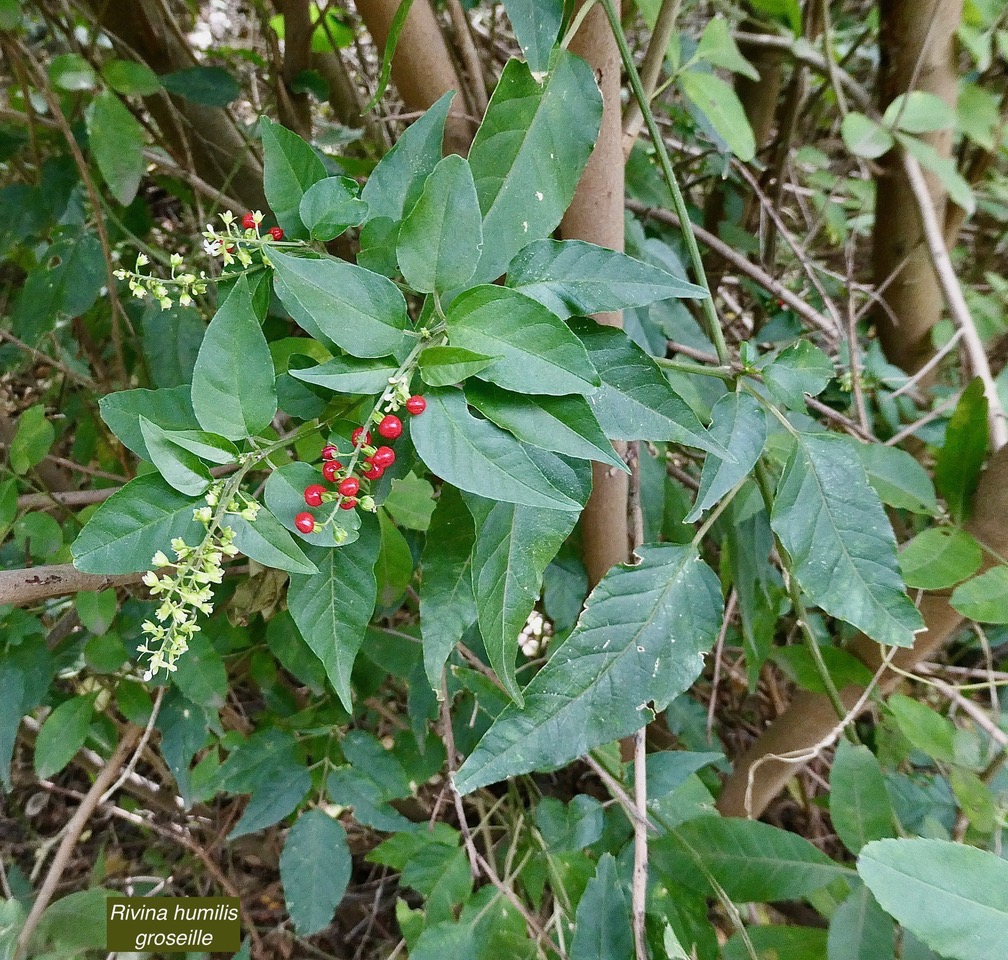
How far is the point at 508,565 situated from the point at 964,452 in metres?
0.57

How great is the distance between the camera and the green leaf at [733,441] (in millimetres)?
522

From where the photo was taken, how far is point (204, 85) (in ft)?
3.10

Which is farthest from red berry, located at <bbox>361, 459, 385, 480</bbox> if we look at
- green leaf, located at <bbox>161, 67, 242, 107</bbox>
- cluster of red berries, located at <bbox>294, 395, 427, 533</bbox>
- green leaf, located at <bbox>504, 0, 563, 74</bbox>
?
green leaf, located at <bbox>161, 67, 242, 107</bbox>

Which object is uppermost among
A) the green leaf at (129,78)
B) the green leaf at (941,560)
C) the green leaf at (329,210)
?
the green leaf at (129,78)

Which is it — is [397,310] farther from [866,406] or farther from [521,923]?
[866,406]

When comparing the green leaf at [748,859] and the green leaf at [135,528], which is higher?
the green leaf at [135,528]

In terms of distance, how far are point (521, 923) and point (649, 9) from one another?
1067mm

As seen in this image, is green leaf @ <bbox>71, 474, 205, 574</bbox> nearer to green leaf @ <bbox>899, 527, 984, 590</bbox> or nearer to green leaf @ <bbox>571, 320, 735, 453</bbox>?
green leaf @ <bbox>571, 320, 735, 453</bbox>

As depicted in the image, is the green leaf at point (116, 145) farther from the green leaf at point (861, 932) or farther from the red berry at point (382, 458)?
the green leaf at point (861, 932)

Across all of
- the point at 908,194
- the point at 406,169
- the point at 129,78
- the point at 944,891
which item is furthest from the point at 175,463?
the point at 908,194

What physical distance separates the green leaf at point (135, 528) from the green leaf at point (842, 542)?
0.45m

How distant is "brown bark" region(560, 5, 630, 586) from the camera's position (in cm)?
56

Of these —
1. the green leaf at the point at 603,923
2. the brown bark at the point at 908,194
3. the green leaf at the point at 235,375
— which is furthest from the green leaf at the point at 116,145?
the brown bark at the point at 908,194

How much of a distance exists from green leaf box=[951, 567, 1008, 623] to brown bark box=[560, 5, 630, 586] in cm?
34
